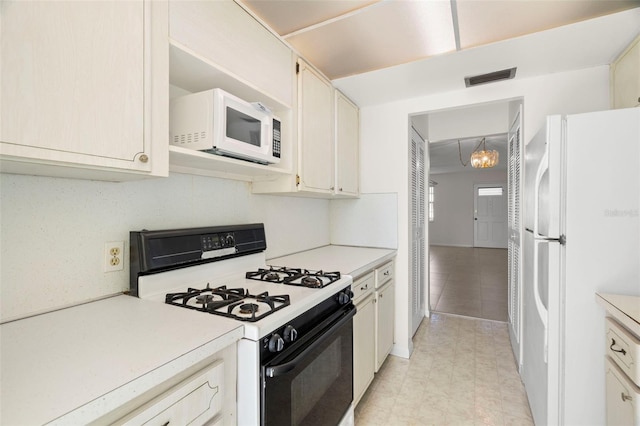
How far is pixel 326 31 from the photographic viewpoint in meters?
1.77

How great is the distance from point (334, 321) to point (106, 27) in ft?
4.47

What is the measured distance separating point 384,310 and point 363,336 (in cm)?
45

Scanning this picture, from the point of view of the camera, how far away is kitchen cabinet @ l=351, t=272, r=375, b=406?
1.77 m

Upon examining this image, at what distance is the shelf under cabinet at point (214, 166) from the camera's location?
118 cm

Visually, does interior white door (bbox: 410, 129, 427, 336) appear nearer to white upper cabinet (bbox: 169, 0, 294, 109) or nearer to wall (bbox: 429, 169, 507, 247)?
white upper cabinet (bbox: 169, 0, 294, 109)

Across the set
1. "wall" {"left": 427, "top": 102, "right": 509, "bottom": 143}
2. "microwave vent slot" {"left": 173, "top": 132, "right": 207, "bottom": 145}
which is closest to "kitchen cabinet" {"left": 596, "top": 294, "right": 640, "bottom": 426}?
"microwave vent slot" {"left": 173, "top": 132, "right": 207, "bottom": 145}

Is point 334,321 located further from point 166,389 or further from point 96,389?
point 96,389

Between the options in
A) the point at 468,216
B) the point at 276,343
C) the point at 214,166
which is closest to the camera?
the point at 276,343

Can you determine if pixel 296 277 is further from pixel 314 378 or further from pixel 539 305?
pixel 539 305

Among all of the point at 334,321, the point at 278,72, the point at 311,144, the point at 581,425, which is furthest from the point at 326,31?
the point at 581,425

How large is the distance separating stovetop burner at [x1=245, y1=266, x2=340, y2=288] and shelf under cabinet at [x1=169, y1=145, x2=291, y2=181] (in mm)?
564

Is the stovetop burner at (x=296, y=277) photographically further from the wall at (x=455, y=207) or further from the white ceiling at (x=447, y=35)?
the wall at (x=455, y=207)

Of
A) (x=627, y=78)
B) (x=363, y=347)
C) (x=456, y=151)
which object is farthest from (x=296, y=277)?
(x=456, y=151)

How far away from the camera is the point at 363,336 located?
1.89 meters
